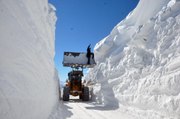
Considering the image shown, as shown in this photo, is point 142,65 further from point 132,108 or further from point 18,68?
point 18,68

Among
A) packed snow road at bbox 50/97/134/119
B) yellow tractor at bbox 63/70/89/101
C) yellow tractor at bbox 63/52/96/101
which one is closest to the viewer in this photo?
packed snow road at bbox 50/97/134/119

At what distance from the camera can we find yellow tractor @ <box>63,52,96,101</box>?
48.5 ft

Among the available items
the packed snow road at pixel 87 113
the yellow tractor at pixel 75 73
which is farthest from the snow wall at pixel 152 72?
the yellow tractor at pixel 75 73

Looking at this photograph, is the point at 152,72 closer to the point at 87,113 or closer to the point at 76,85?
the point at 87,113

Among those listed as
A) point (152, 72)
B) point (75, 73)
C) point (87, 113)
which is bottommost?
point (87, 113)

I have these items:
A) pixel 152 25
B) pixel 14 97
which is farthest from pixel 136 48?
pixel 14 97

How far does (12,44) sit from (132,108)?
638 centimetres

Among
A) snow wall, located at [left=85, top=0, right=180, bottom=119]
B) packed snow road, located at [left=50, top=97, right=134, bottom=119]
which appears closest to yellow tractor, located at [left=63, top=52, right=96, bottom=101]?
snow wall, located at [left=85, top=0, right=180, bottom=119]

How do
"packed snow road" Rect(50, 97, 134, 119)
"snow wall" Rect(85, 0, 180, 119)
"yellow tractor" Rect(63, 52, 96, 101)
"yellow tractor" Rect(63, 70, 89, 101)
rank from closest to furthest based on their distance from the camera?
1. "snow wall" Rect(85, 0, 180, 119)
2. "packed snow road" Rect(50, 97, 134, 119)
3. "yellow tractor" Rect(63, 52, 96, 101)
4. "yellow tractor" Rect(63, 70, 89, 101)

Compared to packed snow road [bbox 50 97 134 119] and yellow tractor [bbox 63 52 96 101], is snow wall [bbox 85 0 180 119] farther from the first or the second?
yellow tractor [bbox 63 52 96 101]

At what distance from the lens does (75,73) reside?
15594mm

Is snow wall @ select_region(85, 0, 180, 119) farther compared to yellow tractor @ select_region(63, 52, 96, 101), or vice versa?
yellow tractor @ select_region(63, 52, 96, 101)

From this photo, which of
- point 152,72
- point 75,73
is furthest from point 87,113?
point 75,73

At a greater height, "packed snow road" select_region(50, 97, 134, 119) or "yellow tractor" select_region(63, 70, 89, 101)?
"yellow tractor" select_region(63, 70, 89, 101)
